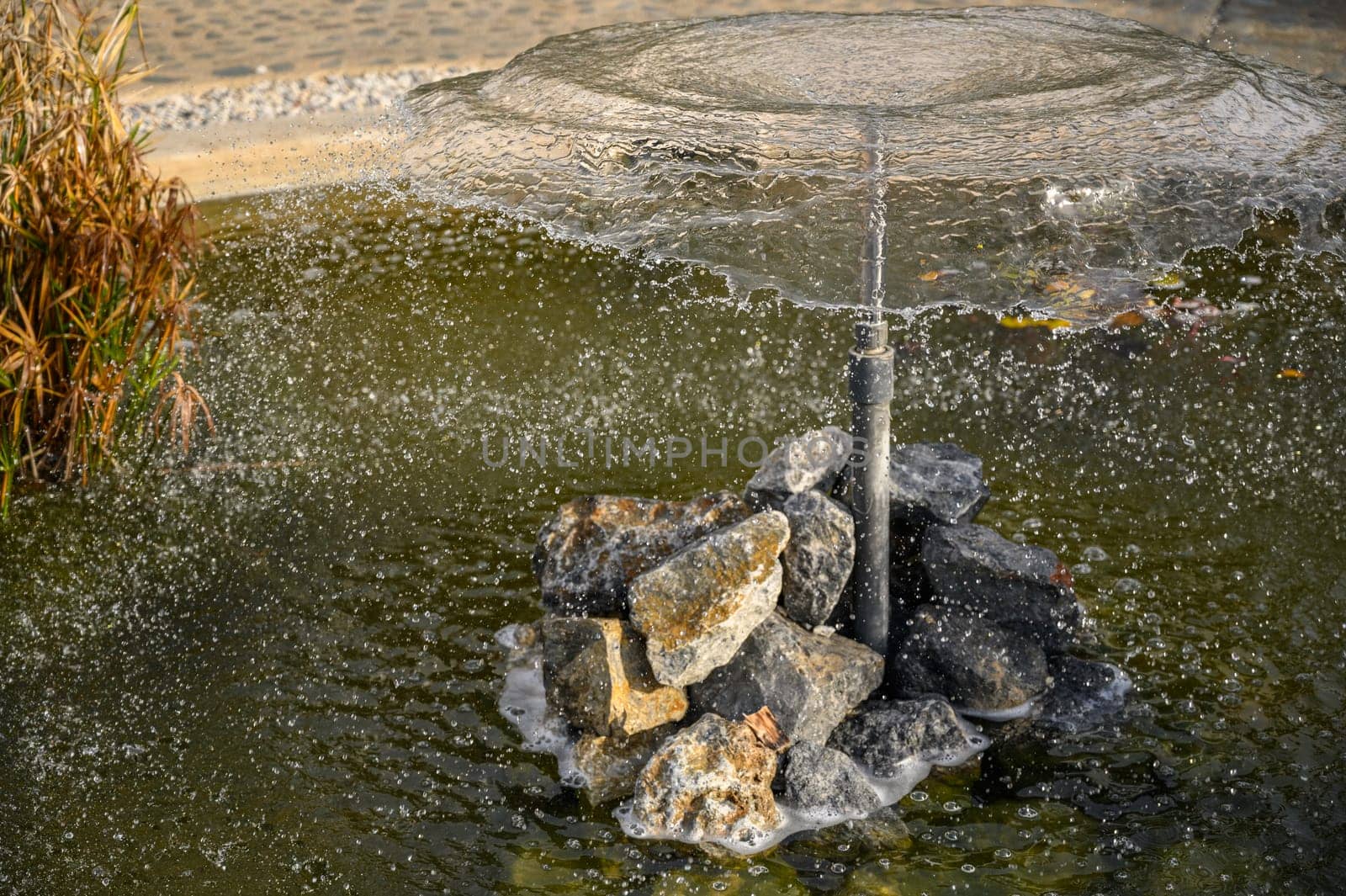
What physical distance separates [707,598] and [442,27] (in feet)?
27.0

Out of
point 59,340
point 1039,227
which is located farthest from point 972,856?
point 59,340

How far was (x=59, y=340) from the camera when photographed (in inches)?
176

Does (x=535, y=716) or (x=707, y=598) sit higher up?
(x=707, y=598)

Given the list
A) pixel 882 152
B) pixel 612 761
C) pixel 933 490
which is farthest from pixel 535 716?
pixel 882 152

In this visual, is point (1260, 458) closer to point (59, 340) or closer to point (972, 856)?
point (972, 856)

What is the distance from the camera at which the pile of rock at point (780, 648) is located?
3.12 meters

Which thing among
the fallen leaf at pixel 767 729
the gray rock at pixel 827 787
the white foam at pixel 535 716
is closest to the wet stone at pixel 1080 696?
the gray rock at pixel 827 787

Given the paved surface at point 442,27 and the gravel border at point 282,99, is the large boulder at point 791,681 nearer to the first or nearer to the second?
the gravel border at point 282,99

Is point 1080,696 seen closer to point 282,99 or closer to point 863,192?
point 863,192

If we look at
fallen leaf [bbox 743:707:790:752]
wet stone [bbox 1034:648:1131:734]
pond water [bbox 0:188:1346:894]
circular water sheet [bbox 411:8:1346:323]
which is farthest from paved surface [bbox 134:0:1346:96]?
fallen leaf [bbox 743:707:790:752]

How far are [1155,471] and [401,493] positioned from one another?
2.65m

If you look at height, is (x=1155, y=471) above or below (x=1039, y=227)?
below

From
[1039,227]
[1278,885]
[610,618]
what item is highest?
[1039,227]

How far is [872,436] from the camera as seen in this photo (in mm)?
3299
